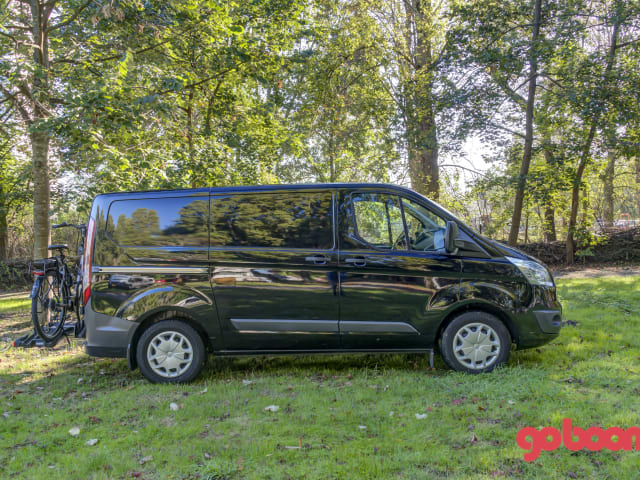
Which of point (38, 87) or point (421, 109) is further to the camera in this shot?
point (421, 109)

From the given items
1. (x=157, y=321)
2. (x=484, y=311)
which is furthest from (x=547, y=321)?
(x=157, y=321)

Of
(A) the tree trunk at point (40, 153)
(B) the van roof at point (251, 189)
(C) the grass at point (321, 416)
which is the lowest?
(C) the grass at point (321, 416)

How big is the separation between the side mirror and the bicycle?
14.5 feet

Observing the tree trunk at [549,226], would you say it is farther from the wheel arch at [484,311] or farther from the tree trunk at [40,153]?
the tree trunk at [40,153]

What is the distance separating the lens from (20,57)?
7.34 m

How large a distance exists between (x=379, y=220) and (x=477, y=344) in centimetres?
161

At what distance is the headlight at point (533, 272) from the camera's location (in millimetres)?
4672

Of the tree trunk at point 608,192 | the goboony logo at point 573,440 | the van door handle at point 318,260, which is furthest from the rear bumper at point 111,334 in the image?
the tree trunk at point 608,192

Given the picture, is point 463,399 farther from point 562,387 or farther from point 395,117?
point 395,117

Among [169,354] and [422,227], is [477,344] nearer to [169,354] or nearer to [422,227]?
[422,227]

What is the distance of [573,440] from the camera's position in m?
3.17

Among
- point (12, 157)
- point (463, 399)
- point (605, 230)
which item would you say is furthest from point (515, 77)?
point (12, 157)

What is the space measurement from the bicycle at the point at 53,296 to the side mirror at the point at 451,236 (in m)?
4.42

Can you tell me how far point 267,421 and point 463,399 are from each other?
5.58 ft
